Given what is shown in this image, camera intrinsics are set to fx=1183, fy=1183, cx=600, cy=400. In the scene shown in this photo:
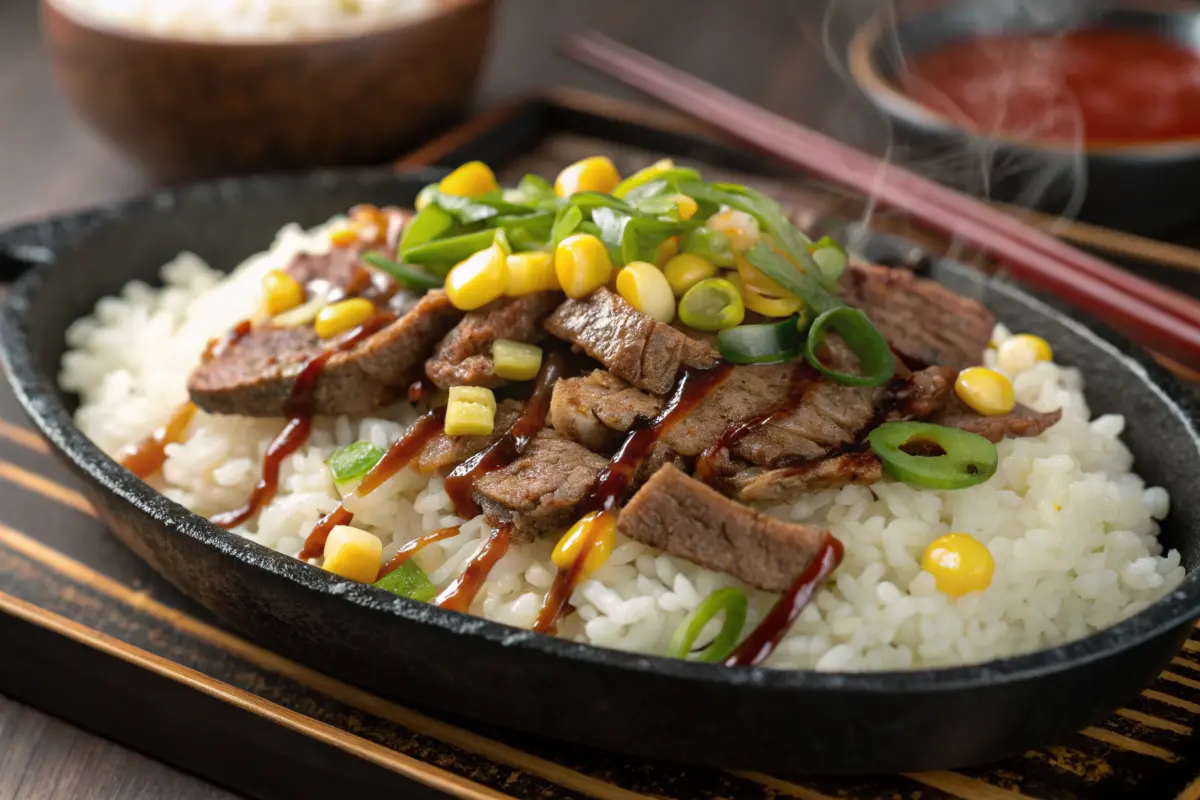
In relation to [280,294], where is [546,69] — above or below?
below

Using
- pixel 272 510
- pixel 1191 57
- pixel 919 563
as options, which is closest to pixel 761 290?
pixel 919 563

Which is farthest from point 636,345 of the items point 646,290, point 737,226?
point 737,226

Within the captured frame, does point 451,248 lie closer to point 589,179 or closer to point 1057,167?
point 589,179

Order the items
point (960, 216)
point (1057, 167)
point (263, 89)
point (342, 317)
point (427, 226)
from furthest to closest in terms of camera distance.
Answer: point (263, 89), point (1057, 167), point (960, 216), point (427, 226), point (342, 317)

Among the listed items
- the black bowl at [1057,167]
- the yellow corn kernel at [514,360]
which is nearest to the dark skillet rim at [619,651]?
the yellow corn kernel at [514,360]

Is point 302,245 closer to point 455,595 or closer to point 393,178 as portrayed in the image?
point 393,178
